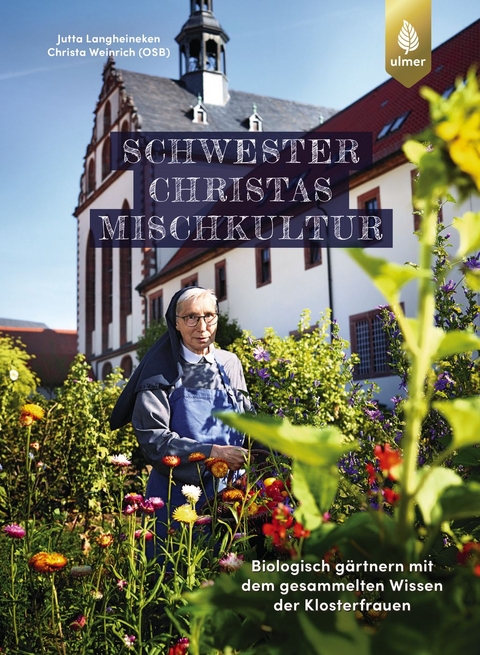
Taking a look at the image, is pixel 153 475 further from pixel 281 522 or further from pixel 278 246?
pixel 278 246

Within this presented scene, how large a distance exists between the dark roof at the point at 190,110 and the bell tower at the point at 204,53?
0.55 metres

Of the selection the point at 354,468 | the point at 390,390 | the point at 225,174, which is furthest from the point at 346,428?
the point at 225,174

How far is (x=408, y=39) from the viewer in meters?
3.78

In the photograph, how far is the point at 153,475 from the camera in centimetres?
313

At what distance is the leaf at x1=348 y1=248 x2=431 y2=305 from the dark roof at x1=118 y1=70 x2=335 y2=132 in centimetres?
3320

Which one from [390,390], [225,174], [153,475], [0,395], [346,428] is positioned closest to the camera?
[153,475]

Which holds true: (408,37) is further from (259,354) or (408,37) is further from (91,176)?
(91,176)

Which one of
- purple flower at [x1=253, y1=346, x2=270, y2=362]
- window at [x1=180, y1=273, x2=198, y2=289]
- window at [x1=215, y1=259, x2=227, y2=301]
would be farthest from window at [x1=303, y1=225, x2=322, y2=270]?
purple flower at [x1=253, y1=346, x2=270, y2=362]

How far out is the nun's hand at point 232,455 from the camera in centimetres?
246

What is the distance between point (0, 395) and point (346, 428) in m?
3.85

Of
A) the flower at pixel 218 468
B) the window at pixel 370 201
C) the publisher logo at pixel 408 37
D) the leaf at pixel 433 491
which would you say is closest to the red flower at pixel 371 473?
the leaf at pixel 433 491

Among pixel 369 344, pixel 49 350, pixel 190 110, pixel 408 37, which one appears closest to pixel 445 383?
pixel 408 37

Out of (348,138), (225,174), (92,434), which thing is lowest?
(92,434)

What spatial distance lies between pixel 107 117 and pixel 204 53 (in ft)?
21.4
